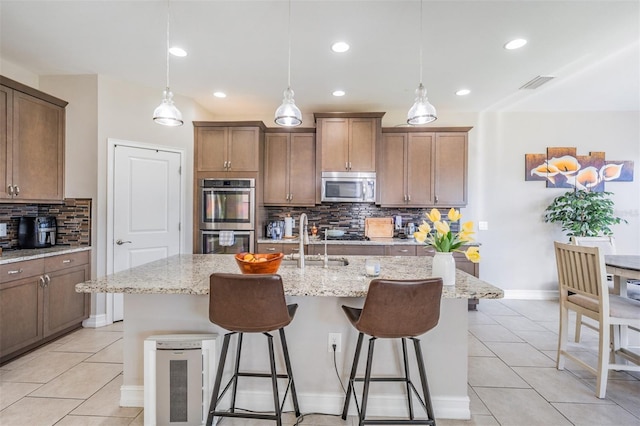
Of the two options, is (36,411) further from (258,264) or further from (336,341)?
(336,341)

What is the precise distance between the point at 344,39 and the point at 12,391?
3.58 metres

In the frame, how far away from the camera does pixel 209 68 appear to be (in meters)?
3.06

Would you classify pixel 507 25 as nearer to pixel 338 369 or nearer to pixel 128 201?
pixel 338 369

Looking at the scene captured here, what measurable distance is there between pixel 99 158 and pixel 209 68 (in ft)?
5.05

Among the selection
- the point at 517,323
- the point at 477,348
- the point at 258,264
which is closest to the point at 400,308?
the point at 258,264

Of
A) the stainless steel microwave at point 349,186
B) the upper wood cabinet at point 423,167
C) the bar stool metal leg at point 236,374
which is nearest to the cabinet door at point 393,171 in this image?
the upper wood cabinet at point 423,167

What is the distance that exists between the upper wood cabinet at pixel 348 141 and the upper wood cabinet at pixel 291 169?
206 mm

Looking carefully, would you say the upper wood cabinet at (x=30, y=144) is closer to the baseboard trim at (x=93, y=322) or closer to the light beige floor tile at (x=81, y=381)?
the baseboard trim at (x=93, y=322)

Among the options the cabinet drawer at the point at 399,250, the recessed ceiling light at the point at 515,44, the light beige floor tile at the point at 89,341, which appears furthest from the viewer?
the cabinet drawer at the point at 399,250

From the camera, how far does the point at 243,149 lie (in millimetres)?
3891

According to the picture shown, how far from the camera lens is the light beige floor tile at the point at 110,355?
8.29 feet

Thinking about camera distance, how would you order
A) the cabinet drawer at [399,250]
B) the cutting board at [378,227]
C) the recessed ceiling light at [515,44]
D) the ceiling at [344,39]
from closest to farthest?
1. the ceiling at [344,39]
2. the recessed ceiling light at [515,44]
3. the cabinet drawer at [399,250]
4. the cutting board at [378,227]

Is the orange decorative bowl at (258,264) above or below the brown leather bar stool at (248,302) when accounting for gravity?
above

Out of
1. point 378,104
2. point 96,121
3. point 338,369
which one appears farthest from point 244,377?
point 378,104
